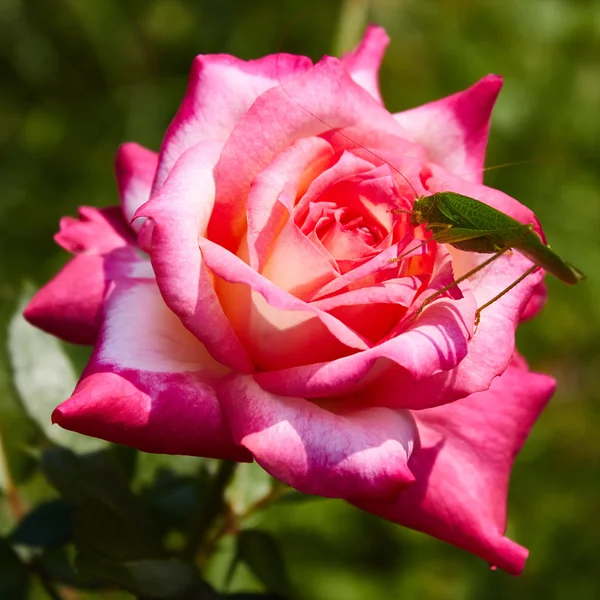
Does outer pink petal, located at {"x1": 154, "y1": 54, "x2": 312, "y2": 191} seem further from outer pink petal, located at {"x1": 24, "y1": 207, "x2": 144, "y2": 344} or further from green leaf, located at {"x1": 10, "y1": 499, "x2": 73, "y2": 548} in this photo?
green leaf, located at {"x1": 10, "y1": 499, "x2": 73, "y2": 548}

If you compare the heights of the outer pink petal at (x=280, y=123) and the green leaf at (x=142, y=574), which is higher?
the outer pink petal at (x=280, y=123)

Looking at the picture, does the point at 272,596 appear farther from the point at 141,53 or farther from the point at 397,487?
the point at 141,53

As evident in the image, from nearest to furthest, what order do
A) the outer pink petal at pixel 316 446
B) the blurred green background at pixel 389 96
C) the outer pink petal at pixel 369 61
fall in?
1. the outer pink petal at pixel 316 446
2. the outer pink petal at pixel 369 61
3. the blurred green background at pixel 389 96

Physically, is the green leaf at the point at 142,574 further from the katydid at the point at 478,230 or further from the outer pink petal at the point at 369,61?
the outer pink petal at the point at 369,61

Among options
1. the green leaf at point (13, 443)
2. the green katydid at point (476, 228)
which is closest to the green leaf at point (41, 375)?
the green leaf at point (13, 443)

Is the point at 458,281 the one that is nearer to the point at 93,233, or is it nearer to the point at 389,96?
the point at 93,233

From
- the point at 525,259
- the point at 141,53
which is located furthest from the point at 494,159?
the point at 525,259
